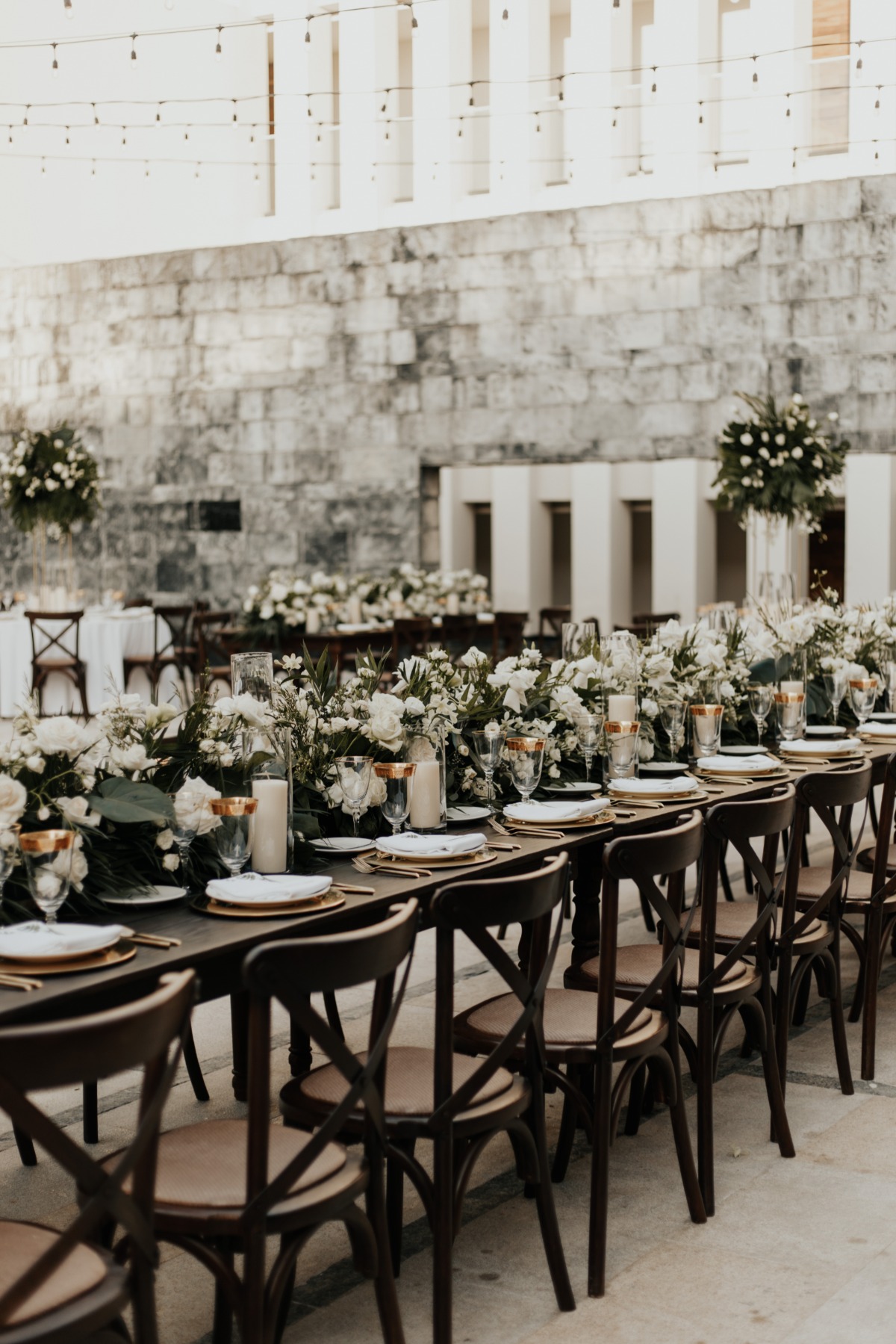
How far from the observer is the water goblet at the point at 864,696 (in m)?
5.69

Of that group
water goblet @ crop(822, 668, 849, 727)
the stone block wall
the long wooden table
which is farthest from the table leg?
the stone block wall

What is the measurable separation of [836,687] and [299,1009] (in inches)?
151

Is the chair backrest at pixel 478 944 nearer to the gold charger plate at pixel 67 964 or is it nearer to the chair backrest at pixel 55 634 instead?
the gold charger plate at pixel 67 964

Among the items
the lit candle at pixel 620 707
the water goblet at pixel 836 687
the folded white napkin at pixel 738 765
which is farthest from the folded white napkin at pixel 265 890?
the water goblet at pixel 836 687

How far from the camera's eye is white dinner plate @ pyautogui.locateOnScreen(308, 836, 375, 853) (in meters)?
3.44

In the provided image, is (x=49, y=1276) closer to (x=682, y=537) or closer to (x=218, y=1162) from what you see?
(x=218, y=1162)

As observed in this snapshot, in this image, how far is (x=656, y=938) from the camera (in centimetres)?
573

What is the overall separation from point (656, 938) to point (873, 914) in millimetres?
1379

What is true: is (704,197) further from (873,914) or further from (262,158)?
(873,914)

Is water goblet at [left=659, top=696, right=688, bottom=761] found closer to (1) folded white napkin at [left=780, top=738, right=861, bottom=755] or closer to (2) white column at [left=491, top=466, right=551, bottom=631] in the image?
(1) folded white napkin at [left=780, top=738, right=861, bottom=755]

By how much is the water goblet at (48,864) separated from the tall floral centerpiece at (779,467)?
8519 millimetres

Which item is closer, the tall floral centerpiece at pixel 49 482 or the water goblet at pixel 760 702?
the water goblet at pixel 760 702

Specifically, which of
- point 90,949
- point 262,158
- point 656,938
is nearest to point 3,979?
point 90,949

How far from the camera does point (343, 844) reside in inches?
Result: 137
